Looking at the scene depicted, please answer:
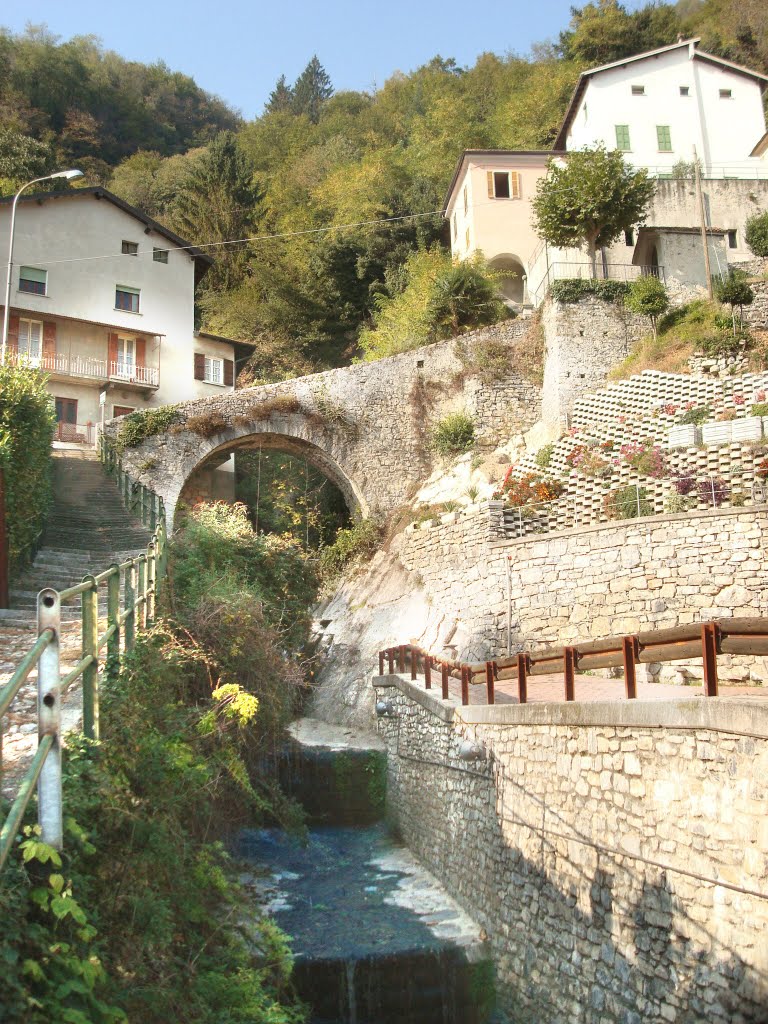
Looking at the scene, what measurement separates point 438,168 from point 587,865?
3791 centimetres

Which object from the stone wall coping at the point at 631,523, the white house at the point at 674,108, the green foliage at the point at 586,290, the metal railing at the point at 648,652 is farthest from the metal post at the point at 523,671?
the white house at the point at 674,108

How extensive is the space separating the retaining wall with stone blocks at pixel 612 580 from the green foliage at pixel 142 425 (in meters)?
8.95

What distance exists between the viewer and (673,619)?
14219 mm

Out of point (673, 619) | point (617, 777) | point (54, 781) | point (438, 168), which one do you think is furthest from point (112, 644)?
point (438, 168)

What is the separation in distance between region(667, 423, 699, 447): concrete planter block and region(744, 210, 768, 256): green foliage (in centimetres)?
1040

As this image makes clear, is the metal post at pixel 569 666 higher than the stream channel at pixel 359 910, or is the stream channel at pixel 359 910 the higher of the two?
the metal post at pixel 569 666

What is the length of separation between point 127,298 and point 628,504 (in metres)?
19.7

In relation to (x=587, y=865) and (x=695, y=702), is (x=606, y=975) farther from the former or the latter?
(x=695, y=702)

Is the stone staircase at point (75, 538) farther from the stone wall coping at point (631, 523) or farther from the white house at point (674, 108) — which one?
the white house at point (674, 108)

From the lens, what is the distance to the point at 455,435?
23.2 metres

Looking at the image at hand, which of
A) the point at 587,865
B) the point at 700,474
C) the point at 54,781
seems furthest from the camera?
the point at 700,474

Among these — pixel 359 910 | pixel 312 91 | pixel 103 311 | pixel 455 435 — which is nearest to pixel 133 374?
pixel 103 311

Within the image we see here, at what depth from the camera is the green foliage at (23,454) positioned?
442 inches

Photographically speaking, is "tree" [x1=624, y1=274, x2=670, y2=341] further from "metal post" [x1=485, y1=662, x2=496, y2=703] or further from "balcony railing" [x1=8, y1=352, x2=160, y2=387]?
"metal post" [x1=485, y1=662, x2=496, y2=703]
